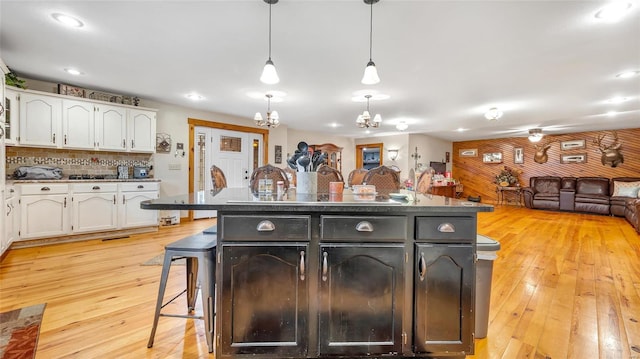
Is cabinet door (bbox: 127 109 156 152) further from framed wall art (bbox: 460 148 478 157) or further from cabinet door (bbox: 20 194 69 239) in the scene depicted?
framed wall art (bbox: 460 148 478 157)

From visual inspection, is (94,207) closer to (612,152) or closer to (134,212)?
(134,212)

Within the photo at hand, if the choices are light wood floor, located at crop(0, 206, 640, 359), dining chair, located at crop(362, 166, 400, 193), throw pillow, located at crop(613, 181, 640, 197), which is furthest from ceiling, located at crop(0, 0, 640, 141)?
throw pillow, located at crop(613, 181, 640, 197)

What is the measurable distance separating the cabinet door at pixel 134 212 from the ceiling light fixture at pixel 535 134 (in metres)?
9.11

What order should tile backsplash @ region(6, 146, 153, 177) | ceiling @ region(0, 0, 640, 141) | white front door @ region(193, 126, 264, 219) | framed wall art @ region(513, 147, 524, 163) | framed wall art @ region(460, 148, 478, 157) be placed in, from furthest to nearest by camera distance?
framed wall art @ region(460, 148, 478, 157) → framed wall art @ region(513, 147, 524, 163) → white front door @ region(193, 126, 264, 219) → tile backsplash @ region(6, 146, 153, 177) → ceiling @ region(0, 0, 640, 141)

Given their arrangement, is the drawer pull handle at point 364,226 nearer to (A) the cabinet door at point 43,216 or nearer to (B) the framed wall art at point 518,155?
(A) the cabinet door at point 43,216

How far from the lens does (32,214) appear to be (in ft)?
11.8

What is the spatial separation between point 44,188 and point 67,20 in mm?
2425

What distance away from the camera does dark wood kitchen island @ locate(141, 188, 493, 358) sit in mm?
1389

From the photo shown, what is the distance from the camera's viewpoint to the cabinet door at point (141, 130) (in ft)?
15.0

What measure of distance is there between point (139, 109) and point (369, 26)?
4.07 metres

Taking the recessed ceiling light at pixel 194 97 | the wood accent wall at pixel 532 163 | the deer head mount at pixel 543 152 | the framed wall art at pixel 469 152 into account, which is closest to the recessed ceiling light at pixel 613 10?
the recessed ceiling light at pixel 194 97

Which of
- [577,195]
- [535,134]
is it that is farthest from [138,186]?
[577,195]

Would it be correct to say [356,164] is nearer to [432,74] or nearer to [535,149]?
[535,149]

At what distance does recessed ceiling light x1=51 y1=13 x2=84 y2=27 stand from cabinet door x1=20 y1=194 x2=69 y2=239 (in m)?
2.44
